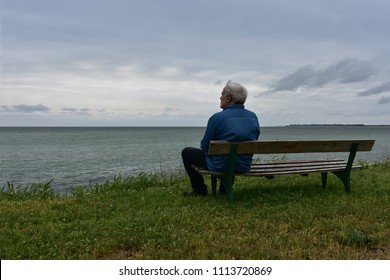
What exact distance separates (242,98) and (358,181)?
3870 mm

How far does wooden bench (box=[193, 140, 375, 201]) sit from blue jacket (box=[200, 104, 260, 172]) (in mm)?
158

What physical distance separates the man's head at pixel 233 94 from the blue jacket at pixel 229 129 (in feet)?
0.32

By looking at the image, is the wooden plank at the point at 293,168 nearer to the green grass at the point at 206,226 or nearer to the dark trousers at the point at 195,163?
the dark trousers at the point at 195,163

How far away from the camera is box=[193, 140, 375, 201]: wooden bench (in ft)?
19.9

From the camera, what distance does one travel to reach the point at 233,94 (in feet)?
20.8

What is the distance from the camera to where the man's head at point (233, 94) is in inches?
250

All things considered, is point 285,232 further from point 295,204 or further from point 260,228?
point 295,204

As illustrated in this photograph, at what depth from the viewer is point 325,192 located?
280 inches

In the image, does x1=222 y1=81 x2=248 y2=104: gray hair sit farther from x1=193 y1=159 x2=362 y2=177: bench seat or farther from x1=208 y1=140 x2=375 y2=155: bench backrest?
x1=193 y1=159 x2=362 y2=177: bench seat

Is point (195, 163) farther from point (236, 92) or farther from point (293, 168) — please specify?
point (293, 168)

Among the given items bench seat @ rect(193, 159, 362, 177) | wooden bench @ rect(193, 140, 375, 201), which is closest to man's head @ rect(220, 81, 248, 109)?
wooden bench @ rect(193, 140, 375, 201)

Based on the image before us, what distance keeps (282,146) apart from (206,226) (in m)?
2.13

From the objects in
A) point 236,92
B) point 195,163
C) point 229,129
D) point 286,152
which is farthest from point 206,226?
point 236,92

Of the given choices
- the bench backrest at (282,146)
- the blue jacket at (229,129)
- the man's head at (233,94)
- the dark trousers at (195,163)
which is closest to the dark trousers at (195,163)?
the dark trousers at (195,163)
